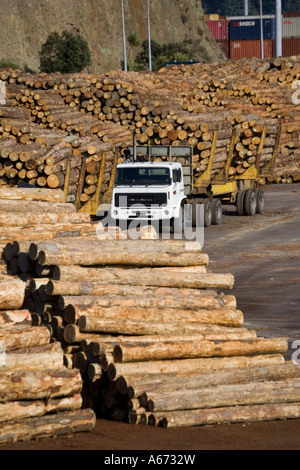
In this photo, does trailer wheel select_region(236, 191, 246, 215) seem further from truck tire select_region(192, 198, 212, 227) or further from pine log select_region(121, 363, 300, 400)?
pine log select_region(121, 363, 300, 400)

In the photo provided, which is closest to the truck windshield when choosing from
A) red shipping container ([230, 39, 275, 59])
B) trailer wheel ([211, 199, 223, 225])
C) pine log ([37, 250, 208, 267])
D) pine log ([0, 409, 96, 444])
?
trailer wheel ([211, 199, 223, 225])

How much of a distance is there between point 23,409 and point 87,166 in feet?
59.9

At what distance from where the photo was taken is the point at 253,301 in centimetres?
2005

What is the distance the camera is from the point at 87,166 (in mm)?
28969

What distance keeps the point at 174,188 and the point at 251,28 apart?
89.1 meters

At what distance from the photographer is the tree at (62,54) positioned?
78438 mm

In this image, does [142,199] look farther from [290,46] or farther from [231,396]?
[290,46]

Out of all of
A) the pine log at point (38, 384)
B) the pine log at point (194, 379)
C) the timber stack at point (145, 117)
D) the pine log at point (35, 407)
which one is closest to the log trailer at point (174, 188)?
the timber stack at point (145, 117)

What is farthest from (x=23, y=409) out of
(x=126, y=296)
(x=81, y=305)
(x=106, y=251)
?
(x=106, y=251)

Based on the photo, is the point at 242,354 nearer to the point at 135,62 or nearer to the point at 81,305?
the point at 81,305

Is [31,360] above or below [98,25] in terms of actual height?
below

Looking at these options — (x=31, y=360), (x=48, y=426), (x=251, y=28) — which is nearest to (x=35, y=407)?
(x=48, y=426)

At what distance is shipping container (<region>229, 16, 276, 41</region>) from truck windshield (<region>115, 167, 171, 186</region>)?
3487 inches

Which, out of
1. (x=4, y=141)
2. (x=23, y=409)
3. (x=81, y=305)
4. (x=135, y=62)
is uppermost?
(x=135, y=62)
